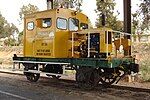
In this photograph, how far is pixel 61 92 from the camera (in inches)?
496

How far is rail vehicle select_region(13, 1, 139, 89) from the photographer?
13039 mm

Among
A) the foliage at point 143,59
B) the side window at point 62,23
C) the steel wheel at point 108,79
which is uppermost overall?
the side window at point 62,23

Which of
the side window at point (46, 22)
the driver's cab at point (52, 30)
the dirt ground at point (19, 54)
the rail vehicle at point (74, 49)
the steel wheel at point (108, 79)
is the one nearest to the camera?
the rail vehicle at point (74, 49)

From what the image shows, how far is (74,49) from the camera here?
14164 mm

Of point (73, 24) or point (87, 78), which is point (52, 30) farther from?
point (87, 78)

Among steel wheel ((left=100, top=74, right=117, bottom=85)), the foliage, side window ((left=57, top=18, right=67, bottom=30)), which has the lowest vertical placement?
steel wheel ((left=100, top=74, right=117, bottom=85))

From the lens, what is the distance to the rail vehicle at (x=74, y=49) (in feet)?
42.8

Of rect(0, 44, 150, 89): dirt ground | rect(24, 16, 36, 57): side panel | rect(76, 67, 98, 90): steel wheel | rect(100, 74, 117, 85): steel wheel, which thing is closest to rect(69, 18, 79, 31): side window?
rect(24, 16, 36, 57): side panel

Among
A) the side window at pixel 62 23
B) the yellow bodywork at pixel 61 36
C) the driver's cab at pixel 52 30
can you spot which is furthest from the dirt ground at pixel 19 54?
the side window at pixel 62 23

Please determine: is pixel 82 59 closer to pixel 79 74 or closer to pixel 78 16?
pixel 79 74

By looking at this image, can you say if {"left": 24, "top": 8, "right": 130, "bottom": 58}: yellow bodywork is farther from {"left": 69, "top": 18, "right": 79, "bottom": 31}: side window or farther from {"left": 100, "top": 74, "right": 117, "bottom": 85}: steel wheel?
{"left": 100, "top": 74, "right": 117, "bottom": 85}: steel wheel

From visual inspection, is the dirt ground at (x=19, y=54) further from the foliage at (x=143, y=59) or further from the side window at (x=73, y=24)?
the side window at (x=73, y=24)

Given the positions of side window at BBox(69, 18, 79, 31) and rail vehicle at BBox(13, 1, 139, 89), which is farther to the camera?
side window at BBox(69, 18, 79, 31)

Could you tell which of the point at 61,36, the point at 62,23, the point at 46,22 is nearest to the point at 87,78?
the point at 61,36
